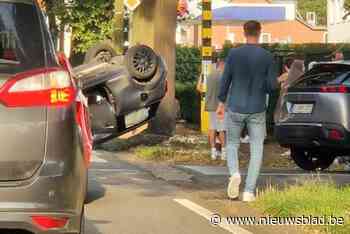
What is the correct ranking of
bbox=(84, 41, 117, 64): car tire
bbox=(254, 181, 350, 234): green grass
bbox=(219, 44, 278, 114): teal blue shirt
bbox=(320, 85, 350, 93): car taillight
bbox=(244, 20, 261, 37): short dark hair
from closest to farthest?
bbox=(254, 181, 350, 234): green grass
bbox=(219, 44, 278, 114): teal blue shirt
bbox=(244, 20, 261, 37): short dark hair
bbox=(84, 41, 117, 64): car tire
bbox=(320, 85, 350, 93): car taillight

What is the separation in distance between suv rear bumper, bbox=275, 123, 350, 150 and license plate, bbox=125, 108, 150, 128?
2397 mm

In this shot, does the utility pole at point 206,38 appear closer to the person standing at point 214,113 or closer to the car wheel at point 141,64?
the person standing at point 214,113

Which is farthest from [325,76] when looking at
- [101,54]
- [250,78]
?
[250,78]

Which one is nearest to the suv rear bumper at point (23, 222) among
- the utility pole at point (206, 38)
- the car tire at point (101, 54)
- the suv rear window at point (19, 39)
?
the suv rear window at point (19, 39)

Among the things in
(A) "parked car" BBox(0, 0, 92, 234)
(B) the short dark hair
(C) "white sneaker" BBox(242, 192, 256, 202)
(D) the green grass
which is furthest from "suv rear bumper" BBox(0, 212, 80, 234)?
(B) the short dark hair

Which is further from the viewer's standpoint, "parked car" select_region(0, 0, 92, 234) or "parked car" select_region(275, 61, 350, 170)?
"parked car" select_region(275, 61, 350, 170)

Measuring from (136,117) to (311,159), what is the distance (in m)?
3.76

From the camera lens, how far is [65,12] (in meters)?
26.2

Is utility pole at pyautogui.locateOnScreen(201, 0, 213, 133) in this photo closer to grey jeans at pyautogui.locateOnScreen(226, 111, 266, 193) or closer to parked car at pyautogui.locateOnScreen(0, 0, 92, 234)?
grey jeans at pyautogui.locateOnScreen(226, 111, 266, 193)

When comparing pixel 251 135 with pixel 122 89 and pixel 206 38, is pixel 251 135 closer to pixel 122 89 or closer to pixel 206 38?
pixel 122 89

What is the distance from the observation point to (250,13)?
7094 cm

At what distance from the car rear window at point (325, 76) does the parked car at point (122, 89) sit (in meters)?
2.26

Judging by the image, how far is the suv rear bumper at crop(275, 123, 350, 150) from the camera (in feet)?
38.7

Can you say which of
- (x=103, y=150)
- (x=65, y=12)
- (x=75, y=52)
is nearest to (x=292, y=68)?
(x=103, y=150)
